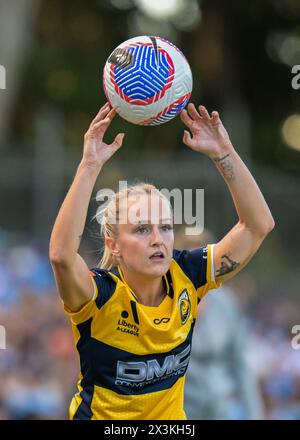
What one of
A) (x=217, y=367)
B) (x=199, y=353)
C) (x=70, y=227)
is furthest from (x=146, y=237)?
(x=217, y=367)

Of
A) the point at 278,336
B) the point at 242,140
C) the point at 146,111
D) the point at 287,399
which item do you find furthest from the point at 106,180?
the point at 146,111

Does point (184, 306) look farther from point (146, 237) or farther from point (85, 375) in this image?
point (85, 375)

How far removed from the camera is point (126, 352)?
18.1ft

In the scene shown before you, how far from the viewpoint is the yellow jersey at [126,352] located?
18.1 ft

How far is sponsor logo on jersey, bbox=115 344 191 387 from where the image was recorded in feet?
18.1

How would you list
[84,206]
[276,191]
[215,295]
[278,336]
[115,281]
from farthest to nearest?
[276,191], [278,336], [215,295], [115,281], [84,206]

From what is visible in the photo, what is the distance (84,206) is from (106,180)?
9639 mm

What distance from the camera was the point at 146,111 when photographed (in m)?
5.67

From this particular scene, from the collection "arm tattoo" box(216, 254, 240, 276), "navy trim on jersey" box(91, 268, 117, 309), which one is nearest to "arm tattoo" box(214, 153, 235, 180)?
"arm tattoo" box(216, 254, 240, 276)

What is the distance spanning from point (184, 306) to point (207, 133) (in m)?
0.98

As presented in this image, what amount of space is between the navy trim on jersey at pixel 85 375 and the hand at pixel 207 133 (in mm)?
1169

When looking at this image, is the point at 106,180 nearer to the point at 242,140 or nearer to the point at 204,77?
the point at 242,140

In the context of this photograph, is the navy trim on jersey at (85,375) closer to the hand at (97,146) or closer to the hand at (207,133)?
the hand at (97,146)

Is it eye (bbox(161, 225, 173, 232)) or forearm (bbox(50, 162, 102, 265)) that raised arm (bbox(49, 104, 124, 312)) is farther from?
eye (bbox(161, 225, 173, 232))
